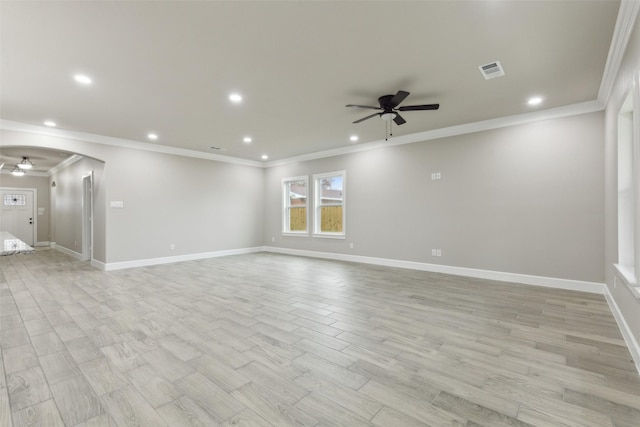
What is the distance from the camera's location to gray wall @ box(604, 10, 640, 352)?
7.40ft

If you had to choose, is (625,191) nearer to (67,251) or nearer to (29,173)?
(67,251)

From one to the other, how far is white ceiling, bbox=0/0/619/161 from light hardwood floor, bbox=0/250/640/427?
2.75 m

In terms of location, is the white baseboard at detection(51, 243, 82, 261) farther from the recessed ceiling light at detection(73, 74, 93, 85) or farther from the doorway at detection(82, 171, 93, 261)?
the recessed ceiling light at detection(73, 74, 93, 85)

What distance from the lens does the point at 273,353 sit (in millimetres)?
2359

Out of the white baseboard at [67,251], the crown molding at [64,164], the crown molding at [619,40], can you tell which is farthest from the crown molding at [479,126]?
the white baseboard at [67,251]

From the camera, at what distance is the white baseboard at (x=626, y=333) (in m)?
2.17

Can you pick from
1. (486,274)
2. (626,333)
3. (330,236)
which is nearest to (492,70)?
(626,333)

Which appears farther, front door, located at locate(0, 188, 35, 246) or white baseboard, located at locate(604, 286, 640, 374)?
front door, located at locate(0, 188, 35, 246)

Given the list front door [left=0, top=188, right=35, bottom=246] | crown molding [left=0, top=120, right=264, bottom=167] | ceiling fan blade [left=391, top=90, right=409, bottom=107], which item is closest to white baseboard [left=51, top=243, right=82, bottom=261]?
front door [left=0, top=188, right=35, bottom=246]

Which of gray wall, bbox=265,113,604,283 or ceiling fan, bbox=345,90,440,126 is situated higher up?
ceiling fan, bbox=345,90,440,126

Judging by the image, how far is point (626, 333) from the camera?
101 inches

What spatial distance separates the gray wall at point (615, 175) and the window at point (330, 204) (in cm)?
452

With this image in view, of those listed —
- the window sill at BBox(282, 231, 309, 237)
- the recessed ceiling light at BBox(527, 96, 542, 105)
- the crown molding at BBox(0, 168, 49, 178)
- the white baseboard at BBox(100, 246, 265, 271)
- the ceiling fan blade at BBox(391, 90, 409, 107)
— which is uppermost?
the recessed ceiling light at BBox(527, 96, 542, 105)

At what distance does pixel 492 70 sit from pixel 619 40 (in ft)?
3.23
